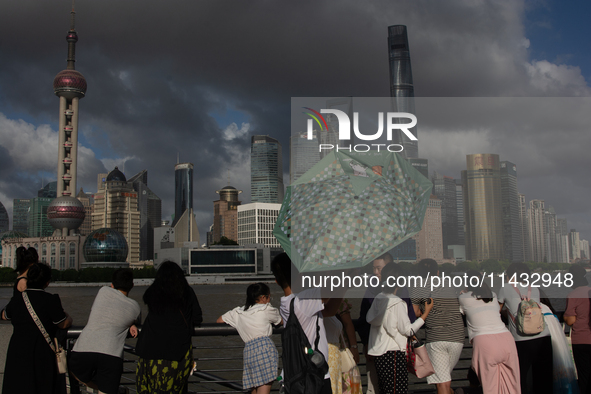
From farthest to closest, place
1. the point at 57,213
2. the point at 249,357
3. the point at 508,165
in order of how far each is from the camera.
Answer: the point at 57,213, the point at 508,165, the point at 249,357

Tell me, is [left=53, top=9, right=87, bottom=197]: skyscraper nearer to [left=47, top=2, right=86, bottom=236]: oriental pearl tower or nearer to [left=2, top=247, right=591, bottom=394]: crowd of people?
[left=47, top=2, right=86, bottom=236]: oriental pearl tower

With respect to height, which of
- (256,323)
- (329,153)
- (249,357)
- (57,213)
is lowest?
(249,357)

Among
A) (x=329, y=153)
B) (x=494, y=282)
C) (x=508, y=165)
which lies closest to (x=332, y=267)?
(x=329, y=153)

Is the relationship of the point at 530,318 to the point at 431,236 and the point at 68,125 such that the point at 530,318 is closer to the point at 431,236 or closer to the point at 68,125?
the point at 431,236

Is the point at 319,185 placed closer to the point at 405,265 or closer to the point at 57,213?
the point at 405,265

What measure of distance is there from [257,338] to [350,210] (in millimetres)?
1424

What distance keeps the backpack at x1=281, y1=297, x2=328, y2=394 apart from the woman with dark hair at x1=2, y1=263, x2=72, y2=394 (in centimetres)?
203

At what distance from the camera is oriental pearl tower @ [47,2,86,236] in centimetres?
10562

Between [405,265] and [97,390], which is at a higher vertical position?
[405,265]

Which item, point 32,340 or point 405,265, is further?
point 405,265

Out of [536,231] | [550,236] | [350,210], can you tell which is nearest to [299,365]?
[350,210]

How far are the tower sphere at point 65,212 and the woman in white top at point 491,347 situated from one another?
112m

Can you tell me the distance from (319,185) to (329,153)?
0.35 meters

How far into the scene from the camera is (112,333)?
4.27 meters
